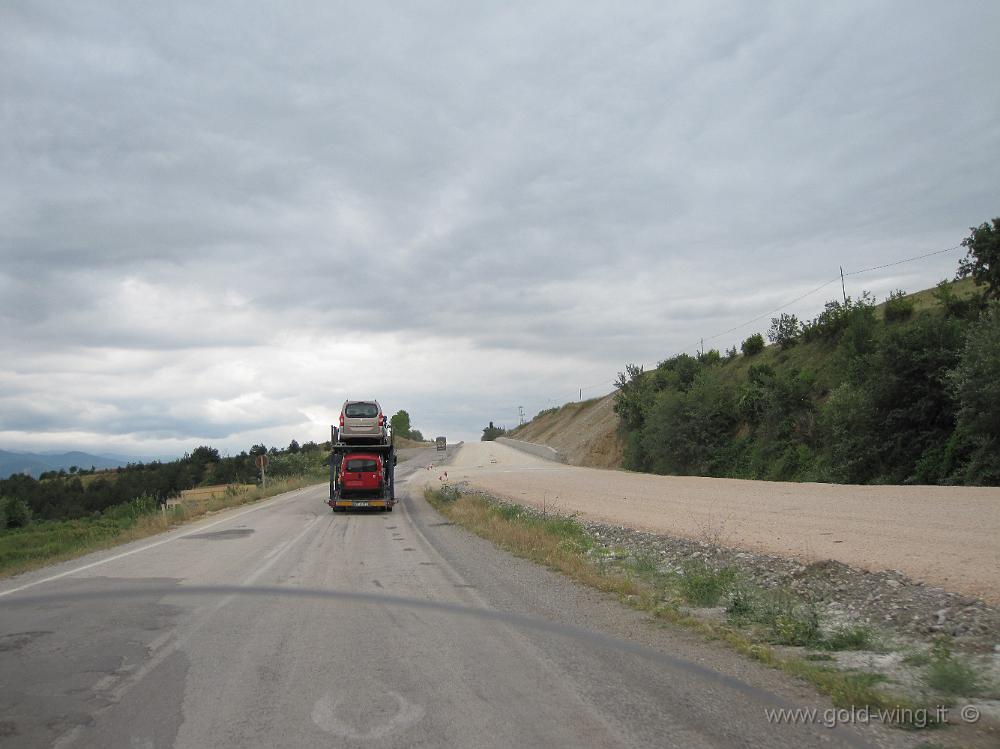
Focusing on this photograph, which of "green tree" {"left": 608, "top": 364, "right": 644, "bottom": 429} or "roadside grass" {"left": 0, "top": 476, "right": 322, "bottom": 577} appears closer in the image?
"roadside grass" {"left": 0, "top": 476, "right": 322, "bottom": 577}

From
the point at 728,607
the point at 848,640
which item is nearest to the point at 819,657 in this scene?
the point at 848,640

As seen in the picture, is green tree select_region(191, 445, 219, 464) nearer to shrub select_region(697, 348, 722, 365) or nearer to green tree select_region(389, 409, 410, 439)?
green tree select_region(389, 409, 410, 439)

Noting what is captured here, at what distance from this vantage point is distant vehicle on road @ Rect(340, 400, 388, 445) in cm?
2998

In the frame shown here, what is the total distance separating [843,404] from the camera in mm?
29516

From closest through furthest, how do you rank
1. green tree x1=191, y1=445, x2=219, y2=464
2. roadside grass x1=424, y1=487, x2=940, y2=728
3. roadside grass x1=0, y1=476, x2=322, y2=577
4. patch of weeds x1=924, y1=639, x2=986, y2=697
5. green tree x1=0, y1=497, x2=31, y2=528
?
patch of weeds x1=924, y1=639, x2=986, y2=697 → roadside grass x1=424, y1=487, x2=940, y2=728 → roadside grass x1=0, y1=476, x2=322, y2=577 → green tree x1=0, y1=497, x2=31, y2=528 → green tree x1=191, y1=445, x2=219, y2=464

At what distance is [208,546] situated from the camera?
57.7ft

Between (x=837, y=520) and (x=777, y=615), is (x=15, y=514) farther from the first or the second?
(x=777, y=615)

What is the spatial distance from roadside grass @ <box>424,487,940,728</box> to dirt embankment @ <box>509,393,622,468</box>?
46.3 meters

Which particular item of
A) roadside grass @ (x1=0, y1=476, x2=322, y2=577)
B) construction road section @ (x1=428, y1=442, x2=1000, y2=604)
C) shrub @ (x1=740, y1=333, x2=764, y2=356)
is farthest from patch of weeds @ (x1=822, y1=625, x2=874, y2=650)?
shrub @ (x1=740, y1=333, x2=764, y2=356)

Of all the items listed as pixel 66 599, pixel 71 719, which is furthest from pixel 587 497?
pixel 71 719

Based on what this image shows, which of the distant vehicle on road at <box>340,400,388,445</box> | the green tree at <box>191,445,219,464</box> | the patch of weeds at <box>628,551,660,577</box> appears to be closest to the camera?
the patch of weeds at <box>628,551,660,577</box>

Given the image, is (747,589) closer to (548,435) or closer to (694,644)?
(694,644)

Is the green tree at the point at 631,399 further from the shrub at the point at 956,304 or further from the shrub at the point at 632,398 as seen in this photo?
the shrub at the point at 956,304

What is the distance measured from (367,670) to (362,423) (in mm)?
23934
